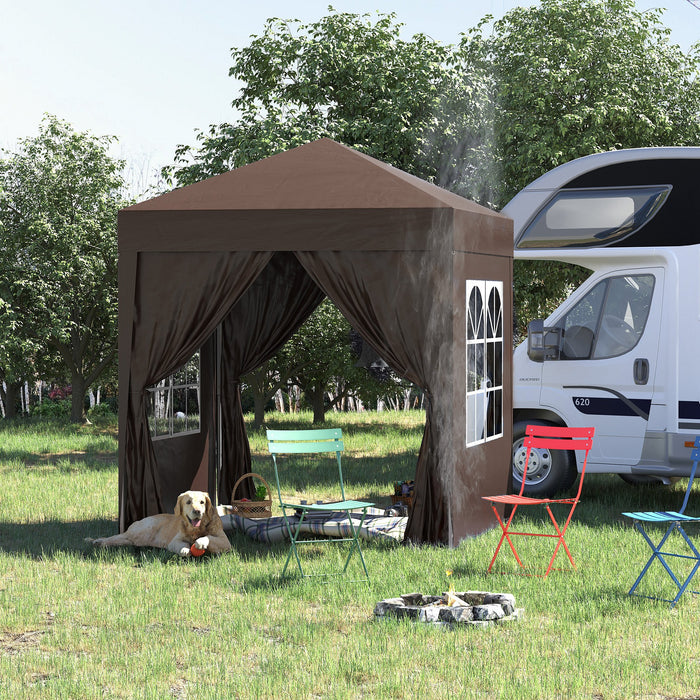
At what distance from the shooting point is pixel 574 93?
56.0 ft

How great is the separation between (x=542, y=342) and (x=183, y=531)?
3851mm

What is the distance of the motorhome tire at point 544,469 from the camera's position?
9.84m

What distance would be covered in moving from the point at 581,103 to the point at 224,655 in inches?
543

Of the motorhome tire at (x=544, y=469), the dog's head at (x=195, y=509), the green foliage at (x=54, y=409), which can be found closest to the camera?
the dog's head at (x=195, y=509)

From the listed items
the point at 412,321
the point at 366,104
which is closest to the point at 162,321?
the point at 412,321

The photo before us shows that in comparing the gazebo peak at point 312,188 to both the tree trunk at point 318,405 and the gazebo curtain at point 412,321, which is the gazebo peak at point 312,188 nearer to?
the gazebo curtain at point 412,321

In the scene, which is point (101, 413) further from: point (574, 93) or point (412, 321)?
point (412, 321)

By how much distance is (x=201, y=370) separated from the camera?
366 inches

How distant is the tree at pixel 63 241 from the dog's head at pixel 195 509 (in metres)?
12.4

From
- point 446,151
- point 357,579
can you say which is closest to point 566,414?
point 357,579

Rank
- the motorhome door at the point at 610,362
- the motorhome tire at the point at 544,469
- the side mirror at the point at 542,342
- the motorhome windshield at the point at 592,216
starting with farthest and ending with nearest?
the motorhome tire at the point at 544,469 < the side mirror at the point at 542,342 < the motorhome windshield at the point at 592,216 < the motorhome door at the point at 610,362

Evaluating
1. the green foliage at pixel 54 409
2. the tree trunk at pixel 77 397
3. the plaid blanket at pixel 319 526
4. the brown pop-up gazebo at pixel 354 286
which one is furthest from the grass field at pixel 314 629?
the green foliage at pixel 54 409

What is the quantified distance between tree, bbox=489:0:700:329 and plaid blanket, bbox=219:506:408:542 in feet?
27.0

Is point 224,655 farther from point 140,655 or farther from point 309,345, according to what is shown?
point 309,345
